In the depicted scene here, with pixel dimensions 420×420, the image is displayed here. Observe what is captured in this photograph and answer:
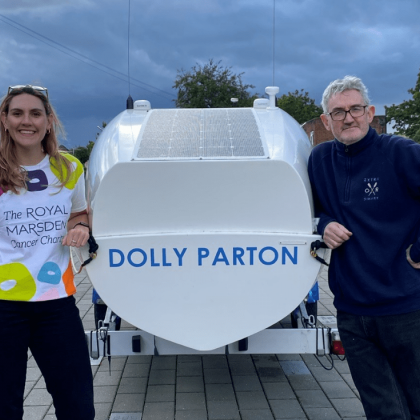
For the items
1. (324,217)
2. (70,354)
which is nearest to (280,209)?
(324,217)

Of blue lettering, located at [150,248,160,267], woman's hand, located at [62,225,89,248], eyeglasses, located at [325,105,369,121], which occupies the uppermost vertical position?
eyeglasses, located at [325,105,369,121]

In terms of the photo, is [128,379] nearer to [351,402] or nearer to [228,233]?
[351,402]

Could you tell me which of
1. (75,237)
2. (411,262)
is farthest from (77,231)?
(411,262)

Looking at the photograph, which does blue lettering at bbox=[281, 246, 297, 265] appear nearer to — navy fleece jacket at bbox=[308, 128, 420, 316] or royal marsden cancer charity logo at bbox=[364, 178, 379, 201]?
navy fleece jacket at bbox=[308, 128, 420, 316]

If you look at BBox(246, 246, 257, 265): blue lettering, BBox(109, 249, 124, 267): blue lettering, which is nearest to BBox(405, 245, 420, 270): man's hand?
BBox(246, 246, 257, 265): blue lettering

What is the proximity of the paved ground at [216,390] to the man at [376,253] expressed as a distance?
1163 mm

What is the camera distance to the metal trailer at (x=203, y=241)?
281cm

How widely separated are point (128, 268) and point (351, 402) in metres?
1.98

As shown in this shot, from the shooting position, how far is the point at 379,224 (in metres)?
2.43

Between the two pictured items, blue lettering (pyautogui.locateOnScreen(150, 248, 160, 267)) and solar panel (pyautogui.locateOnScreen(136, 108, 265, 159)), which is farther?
solar panel (pyautogui.locateOnScreen(136, 108, 265, 159))

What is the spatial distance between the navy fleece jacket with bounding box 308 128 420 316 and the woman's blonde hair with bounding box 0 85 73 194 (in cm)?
133

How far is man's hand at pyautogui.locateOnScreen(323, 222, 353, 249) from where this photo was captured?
247 centimetres

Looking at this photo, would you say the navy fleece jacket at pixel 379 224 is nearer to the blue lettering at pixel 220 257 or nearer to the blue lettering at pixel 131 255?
the blue lettering at pixel 220 257

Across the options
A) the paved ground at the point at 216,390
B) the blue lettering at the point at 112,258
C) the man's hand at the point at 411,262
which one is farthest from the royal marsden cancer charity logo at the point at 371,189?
the paved ground at the point at 216,390
